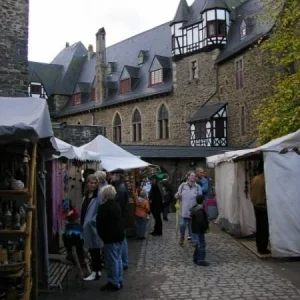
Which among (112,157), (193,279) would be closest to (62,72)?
(112,157)

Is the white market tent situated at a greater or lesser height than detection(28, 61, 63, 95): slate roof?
lesser

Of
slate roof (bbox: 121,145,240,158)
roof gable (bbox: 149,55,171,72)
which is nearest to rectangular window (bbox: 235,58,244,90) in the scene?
slate roof (bbox: 121,145,240,158)

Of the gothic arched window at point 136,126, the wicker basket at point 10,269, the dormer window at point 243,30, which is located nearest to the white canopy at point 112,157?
the wicker basket at point 10,269

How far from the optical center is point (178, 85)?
1457 inches

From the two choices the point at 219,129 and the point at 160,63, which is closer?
the point at 219,129

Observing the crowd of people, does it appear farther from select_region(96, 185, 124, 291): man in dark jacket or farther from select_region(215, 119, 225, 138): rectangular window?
select_region(215, 119, 225, 138): rectangular window

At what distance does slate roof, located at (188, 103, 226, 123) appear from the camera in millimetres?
32625

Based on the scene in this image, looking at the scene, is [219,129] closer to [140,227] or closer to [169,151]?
[169,151]

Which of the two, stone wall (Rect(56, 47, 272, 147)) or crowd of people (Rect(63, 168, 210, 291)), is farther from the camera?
stone wall (Rect(56, 47, 272, 147))

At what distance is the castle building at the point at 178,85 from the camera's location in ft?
98.6

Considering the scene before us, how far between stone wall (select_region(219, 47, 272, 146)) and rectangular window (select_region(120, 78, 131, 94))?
10776 millimetres

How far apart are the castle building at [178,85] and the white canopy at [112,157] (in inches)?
499

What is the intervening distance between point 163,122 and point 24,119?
33.0 metres

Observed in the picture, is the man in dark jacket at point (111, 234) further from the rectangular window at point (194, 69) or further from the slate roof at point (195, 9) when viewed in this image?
the slate roof at point (195, 9)
